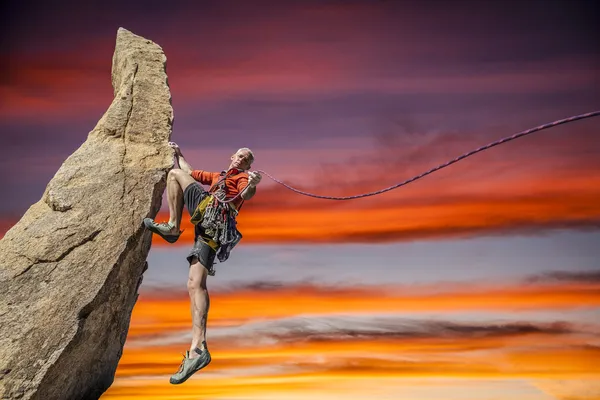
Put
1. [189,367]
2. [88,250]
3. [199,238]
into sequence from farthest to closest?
[199,238] < [88,250] < [189,367]

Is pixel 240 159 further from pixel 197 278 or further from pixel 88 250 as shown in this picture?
pixel 88 250

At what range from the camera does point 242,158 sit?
10.5 metres

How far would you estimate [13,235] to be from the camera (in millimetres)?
10453

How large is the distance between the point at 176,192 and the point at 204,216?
0.43 metres

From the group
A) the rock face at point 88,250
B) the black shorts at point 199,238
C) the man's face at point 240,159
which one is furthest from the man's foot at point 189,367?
the man's face at point 240,159

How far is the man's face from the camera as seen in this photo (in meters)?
10.5

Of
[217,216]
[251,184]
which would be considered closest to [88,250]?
[217,216]

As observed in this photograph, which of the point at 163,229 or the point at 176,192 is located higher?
the point at 176,192

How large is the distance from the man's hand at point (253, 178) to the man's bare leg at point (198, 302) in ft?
3.43

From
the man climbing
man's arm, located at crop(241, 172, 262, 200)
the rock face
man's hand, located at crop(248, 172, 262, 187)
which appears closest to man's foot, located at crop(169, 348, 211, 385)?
the man climbing

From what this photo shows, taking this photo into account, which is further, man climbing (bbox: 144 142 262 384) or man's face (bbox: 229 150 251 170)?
man's face (bbox: 229 150 251 170)

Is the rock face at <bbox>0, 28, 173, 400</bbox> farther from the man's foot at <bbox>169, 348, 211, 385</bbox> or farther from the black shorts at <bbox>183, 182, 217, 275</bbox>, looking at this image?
the man's foot at <bbox>169, 348, 211, 385</bbox>

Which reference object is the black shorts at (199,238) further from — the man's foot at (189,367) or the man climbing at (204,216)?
the man's foot at (189,367)

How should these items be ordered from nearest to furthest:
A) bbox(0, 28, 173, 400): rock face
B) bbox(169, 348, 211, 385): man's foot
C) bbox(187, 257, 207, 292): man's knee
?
bbox(0, 28, 173, 400): rock face < bbox(169, 348, 211, 385): man's foot < bbox(187, 257, 207, 292): man's knee
